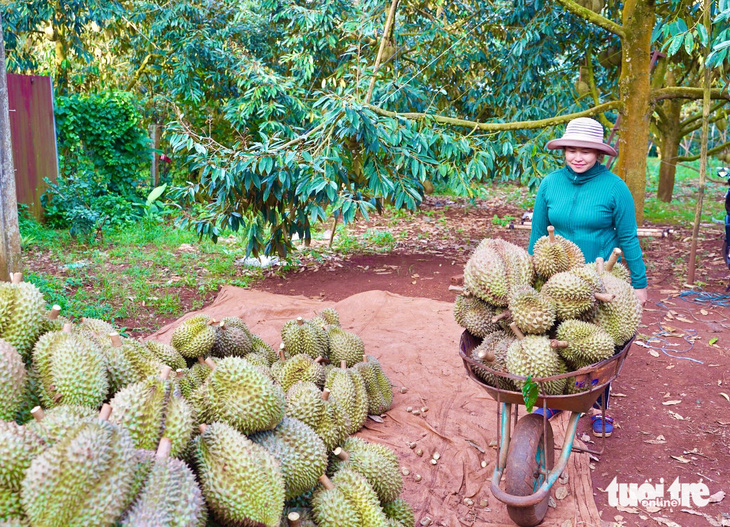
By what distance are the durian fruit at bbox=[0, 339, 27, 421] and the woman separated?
9.56 feet

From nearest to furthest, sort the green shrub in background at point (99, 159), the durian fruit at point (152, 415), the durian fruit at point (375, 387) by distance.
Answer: the durian fruit at point (152, 415)
the durian fruit at point (375, 387)
the green shrub in background at point (99, 159)

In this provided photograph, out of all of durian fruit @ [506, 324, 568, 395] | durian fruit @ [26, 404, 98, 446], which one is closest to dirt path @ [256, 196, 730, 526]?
durian fruit @ [506, 324, 568, 395]

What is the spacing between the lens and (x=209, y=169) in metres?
6.12

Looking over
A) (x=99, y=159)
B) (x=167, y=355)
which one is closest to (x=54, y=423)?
(x=167, y=355)

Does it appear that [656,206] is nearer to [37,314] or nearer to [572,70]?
[572,70]

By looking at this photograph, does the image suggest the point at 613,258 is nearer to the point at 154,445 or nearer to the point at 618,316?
the point at 618,316

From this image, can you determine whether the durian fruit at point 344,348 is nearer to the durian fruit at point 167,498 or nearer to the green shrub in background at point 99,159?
the durian fruit at point 167,498

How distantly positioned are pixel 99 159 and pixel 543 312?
9.98 metres

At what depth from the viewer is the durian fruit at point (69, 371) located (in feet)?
6.11

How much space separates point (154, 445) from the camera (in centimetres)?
173

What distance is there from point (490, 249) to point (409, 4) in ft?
21.7

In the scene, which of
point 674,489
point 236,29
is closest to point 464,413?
point 674,489

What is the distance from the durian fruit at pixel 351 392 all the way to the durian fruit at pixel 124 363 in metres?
1.32

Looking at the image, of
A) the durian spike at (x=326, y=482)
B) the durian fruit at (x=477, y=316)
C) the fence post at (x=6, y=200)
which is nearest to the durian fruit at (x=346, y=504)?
the durian spike at (x=326, y=482)
